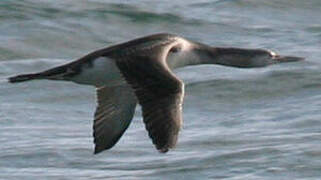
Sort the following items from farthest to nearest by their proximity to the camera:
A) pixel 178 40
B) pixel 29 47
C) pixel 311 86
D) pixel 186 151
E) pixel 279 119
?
pixel 29 47 → pixel 311 86 → pixel 279 119 → pixel 186 151 → pixel 178 40

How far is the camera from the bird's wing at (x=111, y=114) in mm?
9641

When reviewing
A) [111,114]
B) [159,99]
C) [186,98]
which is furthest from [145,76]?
[186,98]

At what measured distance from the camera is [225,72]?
15.2 metres

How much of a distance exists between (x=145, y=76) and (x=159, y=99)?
23 cm

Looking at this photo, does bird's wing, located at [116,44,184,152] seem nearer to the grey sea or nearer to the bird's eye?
the bird's eye

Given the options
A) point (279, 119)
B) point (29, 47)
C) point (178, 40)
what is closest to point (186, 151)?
point (279, 119)

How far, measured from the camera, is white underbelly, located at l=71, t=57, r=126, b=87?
9.16 metres

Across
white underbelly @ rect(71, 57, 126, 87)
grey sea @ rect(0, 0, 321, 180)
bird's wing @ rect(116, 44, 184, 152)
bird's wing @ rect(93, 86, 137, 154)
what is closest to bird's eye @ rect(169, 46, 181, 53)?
white underbelly @ rect(71, 57, 126, 87)

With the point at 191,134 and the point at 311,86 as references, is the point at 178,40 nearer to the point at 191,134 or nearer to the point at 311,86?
the point at 191,134

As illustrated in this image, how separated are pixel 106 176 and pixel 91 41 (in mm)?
5687

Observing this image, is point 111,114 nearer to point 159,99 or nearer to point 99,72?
point 99,72

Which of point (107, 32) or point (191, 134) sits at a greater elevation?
point (191, 134)

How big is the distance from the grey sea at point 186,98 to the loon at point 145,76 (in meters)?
1.45

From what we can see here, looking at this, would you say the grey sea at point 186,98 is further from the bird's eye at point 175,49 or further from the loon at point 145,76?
the bird's eye at point 175,49
